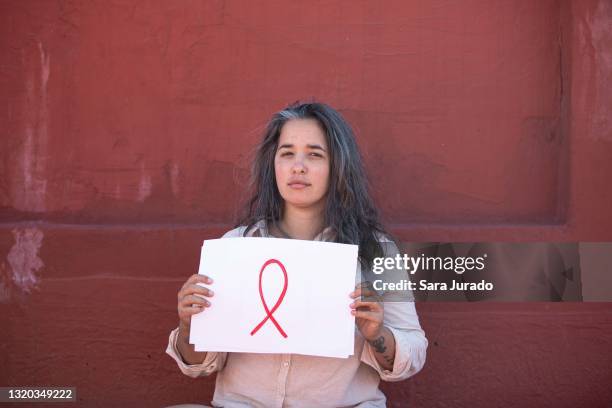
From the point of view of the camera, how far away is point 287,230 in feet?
7.95

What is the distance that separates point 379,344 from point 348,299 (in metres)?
0.18

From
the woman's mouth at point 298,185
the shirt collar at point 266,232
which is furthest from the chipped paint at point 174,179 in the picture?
the woman's mouth at point 298,185

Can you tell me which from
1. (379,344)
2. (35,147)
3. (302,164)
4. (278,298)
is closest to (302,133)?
(302,164)

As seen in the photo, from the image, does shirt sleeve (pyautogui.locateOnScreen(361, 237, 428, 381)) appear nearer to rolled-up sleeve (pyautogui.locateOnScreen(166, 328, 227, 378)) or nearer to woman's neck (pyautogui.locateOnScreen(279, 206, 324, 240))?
woman's neck (pyautogui.locateOnScreen(279, 206, 324, 240))

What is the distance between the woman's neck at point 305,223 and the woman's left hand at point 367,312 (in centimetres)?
39

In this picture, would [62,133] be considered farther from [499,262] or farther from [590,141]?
[590,141]

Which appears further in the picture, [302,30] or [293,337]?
[302,30]

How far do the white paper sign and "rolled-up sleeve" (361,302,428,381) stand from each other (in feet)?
0.56

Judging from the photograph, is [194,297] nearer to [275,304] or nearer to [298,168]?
[275,304]

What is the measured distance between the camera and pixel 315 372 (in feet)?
7.11

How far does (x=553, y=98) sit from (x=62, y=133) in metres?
2.25

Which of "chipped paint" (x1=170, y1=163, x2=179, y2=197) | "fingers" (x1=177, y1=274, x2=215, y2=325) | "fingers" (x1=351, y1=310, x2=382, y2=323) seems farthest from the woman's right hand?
"chipped paint" (x1=170, y1=163, x2=179, y2=197)

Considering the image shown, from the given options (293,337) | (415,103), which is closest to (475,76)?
(415,103)

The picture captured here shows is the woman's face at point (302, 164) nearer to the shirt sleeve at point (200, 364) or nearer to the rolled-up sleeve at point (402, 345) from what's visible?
the rolled-up sleeve at point (402, 345)
